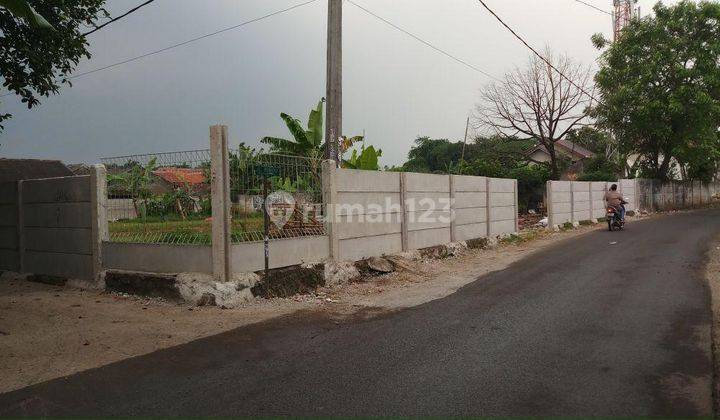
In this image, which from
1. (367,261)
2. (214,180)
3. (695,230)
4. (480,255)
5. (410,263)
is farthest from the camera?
(695,230)

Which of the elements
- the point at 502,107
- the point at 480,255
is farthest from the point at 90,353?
the point at 502,107

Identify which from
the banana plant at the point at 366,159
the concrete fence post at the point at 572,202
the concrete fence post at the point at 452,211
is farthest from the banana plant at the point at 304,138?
the concrete fence post at the point at 572,202

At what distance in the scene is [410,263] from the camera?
35.2 ft

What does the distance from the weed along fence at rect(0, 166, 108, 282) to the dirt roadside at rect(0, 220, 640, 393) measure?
44 centimetres

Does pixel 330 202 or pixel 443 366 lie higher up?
pixel 330 202

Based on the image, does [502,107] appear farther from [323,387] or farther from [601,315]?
[323,387]

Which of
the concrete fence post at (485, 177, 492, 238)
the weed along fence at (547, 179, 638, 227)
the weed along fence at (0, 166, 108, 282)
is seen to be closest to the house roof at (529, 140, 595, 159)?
the weed along fence at (547, 179, 638, 227)

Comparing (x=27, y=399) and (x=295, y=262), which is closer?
(x=27, y=399)

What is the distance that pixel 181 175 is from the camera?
780cm

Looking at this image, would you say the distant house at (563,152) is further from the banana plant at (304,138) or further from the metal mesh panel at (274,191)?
the metal mesh panel at (274,191)

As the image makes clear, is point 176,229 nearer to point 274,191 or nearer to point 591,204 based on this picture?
point 274,191

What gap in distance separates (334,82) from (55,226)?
5735 mm

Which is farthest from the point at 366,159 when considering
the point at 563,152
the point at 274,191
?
the point at 563,152

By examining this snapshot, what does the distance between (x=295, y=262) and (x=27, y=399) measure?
15.0 feet
